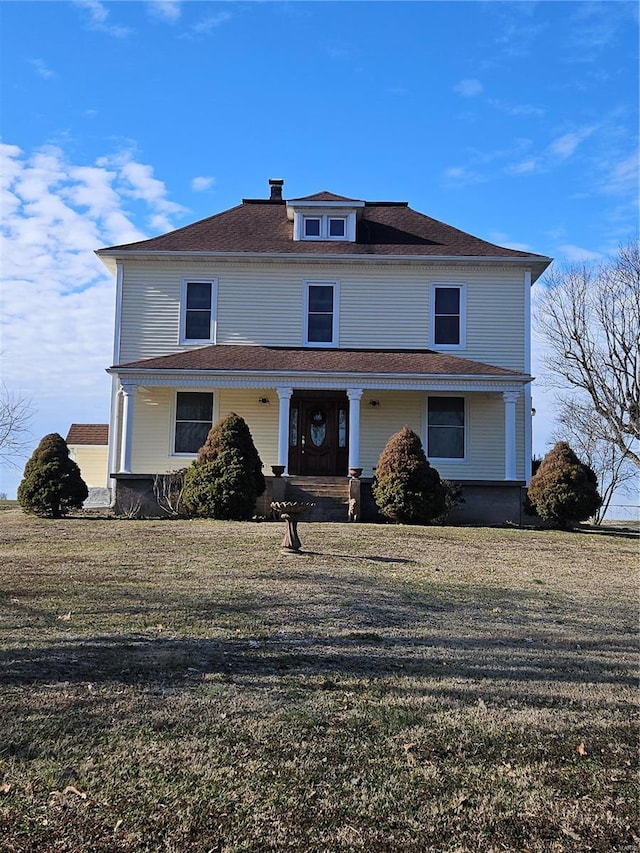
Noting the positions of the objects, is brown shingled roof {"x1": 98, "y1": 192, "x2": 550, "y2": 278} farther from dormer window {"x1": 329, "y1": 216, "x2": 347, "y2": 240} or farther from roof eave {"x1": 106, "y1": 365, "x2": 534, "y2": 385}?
roof eave {"x1": 106, "y1": 365, "x2": 534, "y2": 385}

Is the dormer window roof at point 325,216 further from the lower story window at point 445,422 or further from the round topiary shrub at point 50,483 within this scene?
the round topiary shrub at point 50,483

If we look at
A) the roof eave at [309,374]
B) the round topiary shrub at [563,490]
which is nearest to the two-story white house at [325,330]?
the roof eave at [309,374]

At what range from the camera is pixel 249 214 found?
2230cm

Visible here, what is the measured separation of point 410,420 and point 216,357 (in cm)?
517

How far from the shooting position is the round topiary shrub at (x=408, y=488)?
1569 cm

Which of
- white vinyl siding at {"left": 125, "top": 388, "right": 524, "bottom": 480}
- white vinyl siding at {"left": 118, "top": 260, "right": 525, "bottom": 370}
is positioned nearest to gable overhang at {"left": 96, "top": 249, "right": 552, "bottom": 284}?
white vinyl siding at {"left": 118, "top": 260, "right": 525, "bottom": 370}

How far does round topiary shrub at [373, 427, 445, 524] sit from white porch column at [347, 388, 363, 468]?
2.28 metres

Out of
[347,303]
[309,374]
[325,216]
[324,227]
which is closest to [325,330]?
[347,303]

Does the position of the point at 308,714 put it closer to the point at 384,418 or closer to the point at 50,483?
the point at 50,483

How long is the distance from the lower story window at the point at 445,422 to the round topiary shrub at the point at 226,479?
596cm

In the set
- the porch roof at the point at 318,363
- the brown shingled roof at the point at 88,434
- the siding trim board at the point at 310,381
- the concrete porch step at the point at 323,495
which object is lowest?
the concrete porch step at the point at 323,495

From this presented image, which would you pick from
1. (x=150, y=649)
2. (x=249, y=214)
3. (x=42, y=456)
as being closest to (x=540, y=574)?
(x=150, y=649)

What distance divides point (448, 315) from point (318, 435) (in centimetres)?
466

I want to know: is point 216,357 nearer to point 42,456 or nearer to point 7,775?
point 42,456
